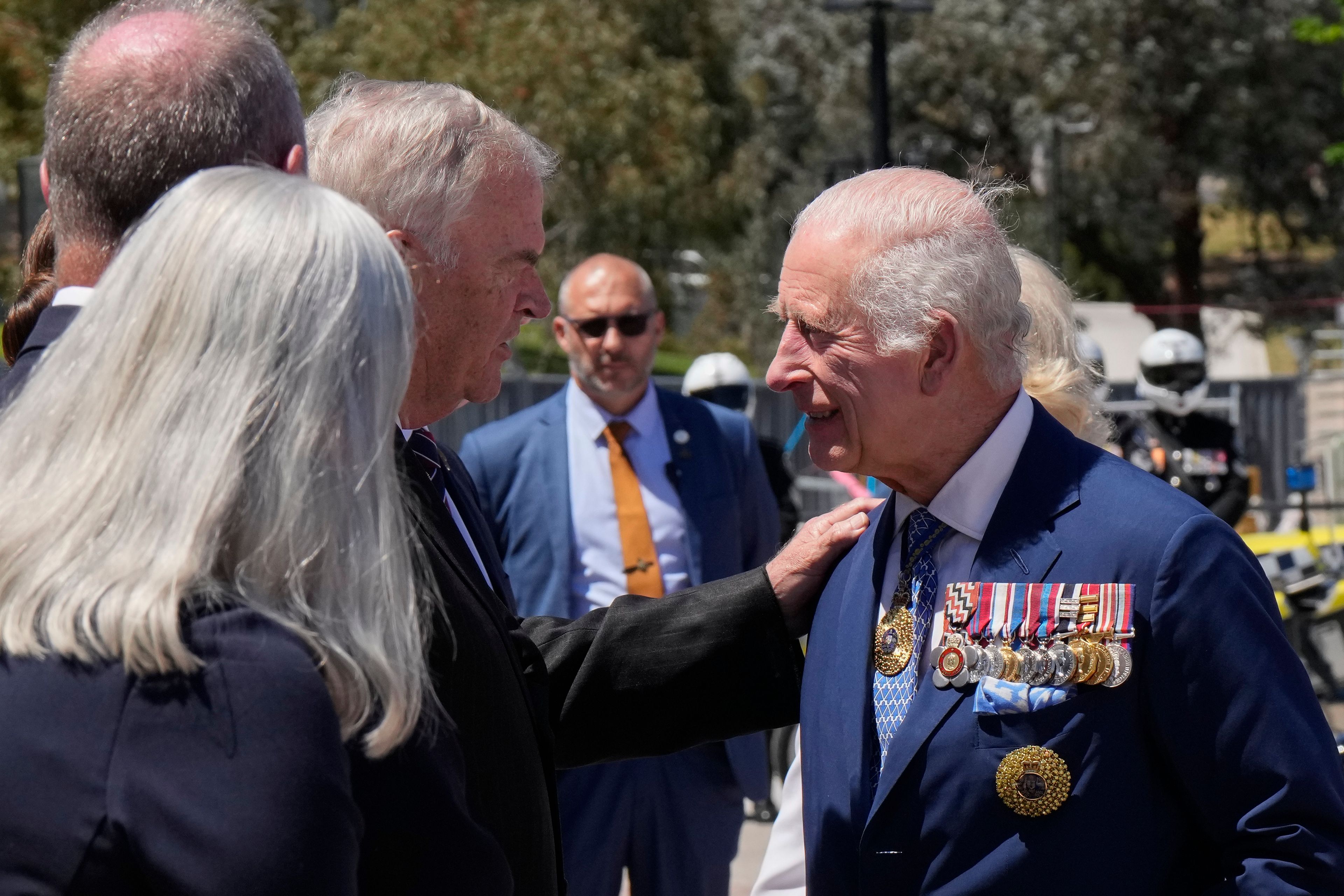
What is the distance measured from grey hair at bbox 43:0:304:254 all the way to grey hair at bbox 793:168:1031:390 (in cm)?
86

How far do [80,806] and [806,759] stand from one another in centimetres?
126

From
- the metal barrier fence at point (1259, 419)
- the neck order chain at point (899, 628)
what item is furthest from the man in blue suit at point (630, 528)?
the metal barrier fence at point (1259, 419)

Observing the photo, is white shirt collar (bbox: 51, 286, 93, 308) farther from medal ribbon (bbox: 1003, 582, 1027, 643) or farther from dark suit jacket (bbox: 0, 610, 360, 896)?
medal ribbon (bbox: 1003, 582, 1027, 643)

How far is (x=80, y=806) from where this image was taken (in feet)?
3.76

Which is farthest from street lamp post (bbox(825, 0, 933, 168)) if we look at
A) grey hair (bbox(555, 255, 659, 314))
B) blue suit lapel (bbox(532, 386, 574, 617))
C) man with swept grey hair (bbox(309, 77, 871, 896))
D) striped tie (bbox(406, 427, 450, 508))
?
striped tie (bbox(406, 427, 450, 508))

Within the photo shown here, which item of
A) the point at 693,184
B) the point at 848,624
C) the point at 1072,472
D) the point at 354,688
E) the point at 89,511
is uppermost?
the point at 89,511

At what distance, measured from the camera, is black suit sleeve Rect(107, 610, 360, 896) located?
3.74ft

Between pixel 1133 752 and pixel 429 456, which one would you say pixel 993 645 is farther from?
pixel 429 456

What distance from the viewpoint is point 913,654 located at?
82.3 inches

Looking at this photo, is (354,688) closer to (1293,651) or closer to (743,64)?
(1293,651)

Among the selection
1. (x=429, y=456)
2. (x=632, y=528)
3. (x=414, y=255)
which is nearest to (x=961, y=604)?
(x=429, y=456)

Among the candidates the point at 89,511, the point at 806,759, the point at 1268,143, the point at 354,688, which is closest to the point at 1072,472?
the point at 806,759

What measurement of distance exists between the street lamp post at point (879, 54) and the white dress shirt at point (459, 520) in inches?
300

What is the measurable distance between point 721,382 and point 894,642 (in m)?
5.67
